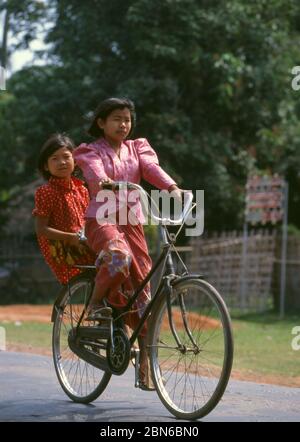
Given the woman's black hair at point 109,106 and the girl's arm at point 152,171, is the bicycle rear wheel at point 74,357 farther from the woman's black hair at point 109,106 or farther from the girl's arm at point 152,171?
the woman's black hair at point 109,106

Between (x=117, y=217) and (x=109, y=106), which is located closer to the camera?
(x=117, y=217)

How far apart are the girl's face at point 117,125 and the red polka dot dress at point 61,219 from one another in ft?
1.91

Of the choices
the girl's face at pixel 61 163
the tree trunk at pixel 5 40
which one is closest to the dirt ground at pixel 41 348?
the girl's face at pixel 61 163

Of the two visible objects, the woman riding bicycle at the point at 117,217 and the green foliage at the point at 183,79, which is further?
the green foliage at the point at 183,79

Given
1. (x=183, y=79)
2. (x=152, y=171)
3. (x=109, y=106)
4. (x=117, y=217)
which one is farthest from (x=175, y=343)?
(x=183, y=79)

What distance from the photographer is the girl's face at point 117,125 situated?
6.05 m

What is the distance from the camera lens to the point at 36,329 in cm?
1490

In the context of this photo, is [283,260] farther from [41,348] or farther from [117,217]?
[117,217]

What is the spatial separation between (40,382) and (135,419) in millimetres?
1828

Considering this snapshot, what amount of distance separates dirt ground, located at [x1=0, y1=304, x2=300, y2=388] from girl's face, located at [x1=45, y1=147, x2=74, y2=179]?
4.41ft

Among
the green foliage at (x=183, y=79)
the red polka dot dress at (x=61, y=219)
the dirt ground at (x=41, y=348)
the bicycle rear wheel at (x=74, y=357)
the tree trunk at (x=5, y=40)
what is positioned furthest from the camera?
the tree trunk at (x=5, y=40)

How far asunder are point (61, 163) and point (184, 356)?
1718 mm

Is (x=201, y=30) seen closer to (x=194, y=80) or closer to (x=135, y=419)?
(x=194, y=80)

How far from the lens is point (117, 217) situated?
596cm
